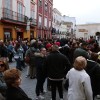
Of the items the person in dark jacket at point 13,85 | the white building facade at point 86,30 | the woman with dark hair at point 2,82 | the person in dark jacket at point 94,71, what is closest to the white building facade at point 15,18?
the white building facade at point 86,30

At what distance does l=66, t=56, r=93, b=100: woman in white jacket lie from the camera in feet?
19.8

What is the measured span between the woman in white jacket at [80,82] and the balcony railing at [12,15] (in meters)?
22.9

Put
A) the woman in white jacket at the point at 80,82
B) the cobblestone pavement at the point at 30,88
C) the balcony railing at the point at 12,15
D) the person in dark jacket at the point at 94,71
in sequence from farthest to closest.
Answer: the balcony railing at the point at 12,15 < the cobblestone pavement at the point at 30,88 < the person in dark jacket at the point at 94,71 < the woman in white jacket at the point at 80,82

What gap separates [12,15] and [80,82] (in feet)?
85.5

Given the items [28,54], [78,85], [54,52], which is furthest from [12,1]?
[78,85]

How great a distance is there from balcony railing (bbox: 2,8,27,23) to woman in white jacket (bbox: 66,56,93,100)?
2292cm

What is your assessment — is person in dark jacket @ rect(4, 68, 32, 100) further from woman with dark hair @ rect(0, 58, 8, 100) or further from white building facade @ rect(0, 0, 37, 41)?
white building facade @ rect(0, 0, 37, 41)

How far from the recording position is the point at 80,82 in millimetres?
6102

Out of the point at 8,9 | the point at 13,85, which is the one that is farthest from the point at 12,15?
the point at 13,85

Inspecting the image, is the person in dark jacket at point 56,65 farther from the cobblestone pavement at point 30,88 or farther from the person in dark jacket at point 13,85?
the person in dark jacket at point 13,85

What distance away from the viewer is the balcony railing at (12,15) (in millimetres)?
28994

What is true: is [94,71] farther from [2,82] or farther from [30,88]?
[30,88]

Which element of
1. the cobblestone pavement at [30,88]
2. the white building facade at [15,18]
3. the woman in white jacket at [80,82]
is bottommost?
the cobblestone pavement at [30,88]

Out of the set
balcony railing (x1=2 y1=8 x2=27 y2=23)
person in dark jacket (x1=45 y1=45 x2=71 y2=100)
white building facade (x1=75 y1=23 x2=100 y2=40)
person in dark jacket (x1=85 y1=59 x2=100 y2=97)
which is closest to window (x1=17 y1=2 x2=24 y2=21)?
balcony railing (x1=2 y1=8 x2=27 y2=23)
